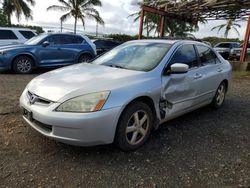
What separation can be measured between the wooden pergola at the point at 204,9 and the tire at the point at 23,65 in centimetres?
652

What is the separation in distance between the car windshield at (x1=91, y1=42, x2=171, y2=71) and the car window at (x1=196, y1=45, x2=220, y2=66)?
0.89m

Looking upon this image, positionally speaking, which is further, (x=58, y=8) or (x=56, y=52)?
(x=58, y=8)

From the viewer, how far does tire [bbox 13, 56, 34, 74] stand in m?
9.46

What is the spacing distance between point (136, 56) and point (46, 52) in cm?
A: 666

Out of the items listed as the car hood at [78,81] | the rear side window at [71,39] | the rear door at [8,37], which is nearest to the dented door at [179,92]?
the car hood at [78,81]

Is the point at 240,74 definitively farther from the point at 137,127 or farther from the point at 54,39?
the point at 137,127

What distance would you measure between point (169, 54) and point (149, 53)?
345 millimetres

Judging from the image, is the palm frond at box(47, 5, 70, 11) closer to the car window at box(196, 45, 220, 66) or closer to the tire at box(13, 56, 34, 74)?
the tire at box(13, 56, 34, 74)

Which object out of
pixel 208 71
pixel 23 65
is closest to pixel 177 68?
pixel 208 71

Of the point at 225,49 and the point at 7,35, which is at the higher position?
the point at 7,35

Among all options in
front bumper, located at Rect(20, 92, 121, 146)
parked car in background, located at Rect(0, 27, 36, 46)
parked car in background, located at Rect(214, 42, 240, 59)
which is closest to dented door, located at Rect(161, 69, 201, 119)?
front bumper, located at Rect(20, 92, 121, 146)

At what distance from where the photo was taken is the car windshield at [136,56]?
400 cm

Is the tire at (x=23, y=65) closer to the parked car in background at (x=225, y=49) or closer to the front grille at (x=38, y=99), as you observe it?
the front grille at (x=38, y=99)

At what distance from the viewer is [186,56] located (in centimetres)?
447
